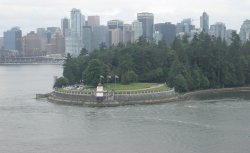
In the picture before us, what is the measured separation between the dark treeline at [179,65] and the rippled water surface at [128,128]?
9.26 m

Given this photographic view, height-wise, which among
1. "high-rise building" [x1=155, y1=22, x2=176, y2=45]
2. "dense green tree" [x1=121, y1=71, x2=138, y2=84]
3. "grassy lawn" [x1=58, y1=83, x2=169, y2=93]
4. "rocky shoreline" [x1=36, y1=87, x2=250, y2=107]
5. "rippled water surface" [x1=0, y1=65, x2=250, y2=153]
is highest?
"high-rise building" [x1=155, y1=22, x2=176, y2=45]

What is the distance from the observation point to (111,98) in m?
52.8

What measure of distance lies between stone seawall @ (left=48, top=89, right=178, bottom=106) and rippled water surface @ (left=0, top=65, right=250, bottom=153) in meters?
1.77

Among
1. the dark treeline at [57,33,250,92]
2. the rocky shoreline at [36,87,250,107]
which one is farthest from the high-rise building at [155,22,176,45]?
the rocky shoreline at [36,87,250,107]

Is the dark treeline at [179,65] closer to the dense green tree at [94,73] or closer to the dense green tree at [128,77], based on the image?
the dense green tree at [128,77]

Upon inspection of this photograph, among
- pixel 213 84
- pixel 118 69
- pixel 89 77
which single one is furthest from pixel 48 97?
pixel 213 84

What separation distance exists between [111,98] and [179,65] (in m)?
13.3

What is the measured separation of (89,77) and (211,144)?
27256 millimetres

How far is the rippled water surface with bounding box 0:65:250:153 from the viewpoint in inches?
1303

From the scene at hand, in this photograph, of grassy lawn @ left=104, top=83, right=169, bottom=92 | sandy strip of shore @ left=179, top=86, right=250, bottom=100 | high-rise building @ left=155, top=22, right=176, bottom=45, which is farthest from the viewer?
high-rise building @ left=155, top=22, right=176, bottom=45

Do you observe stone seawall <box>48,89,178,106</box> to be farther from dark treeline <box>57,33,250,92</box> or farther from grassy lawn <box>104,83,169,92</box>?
dark treeline <box>57,33,250,92</box>

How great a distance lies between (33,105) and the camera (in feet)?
176

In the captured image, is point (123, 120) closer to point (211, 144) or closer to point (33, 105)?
point (211, 144)

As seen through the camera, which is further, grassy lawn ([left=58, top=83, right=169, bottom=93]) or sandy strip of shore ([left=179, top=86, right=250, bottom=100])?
sandy strip of shore ([left=179, top=86, right=250, bottom=100])
